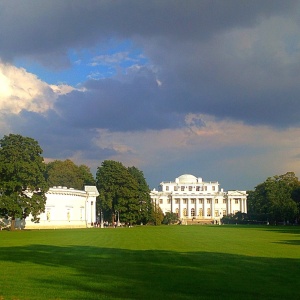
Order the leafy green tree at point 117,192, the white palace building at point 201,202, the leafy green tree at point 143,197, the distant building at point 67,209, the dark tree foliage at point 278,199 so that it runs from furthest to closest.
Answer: the white palace building at point 201,202, the dark tree foliage at point 278,199, the leafy green tree at point 143,197, the leafy green tree at point 117,192, the distant building at point 67,209

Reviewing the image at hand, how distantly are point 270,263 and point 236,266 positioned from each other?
1.97 m

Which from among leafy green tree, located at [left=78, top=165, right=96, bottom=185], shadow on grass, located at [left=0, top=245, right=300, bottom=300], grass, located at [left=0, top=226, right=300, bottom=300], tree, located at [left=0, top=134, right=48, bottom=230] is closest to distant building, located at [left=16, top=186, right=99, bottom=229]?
tree, located at [left=0, top=134, right=48, bottom=230]

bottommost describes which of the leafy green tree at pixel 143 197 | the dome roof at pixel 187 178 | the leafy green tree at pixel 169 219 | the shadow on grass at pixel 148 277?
the shadow on grass at pixel 148 277

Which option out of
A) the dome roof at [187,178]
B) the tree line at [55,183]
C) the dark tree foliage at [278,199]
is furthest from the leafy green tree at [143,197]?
the dome roof at [187,178]

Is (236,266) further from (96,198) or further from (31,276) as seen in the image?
(96,198)

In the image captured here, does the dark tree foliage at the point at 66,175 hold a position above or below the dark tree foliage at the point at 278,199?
above

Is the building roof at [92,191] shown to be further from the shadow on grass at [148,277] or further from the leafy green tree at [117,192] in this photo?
the shadow on grass at [148,277]

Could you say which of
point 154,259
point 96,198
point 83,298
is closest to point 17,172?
point 96,198

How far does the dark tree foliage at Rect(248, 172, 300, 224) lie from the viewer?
10693cm

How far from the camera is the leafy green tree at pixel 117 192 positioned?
321ft

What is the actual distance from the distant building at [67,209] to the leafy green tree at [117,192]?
7.77 feet

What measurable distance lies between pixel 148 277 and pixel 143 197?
9157cm

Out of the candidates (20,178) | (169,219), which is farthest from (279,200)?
(20,178)

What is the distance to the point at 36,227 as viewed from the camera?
269ft
